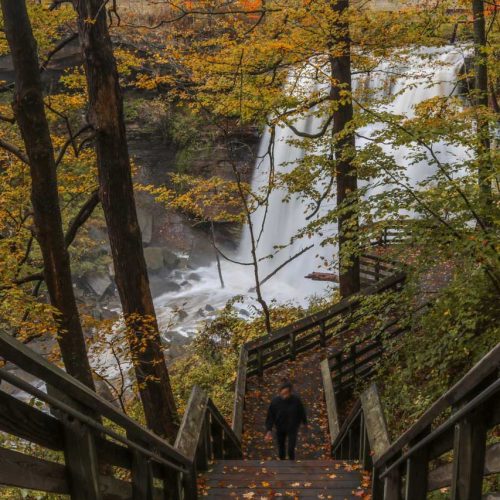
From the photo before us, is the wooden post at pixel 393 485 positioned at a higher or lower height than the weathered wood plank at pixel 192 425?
lower

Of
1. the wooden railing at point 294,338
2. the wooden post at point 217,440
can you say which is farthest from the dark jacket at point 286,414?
the wooden railing at point 294,338

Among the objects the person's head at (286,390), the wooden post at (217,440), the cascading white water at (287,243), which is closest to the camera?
the wooden post at (217,440)

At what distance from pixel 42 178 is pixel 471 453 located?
5722mm

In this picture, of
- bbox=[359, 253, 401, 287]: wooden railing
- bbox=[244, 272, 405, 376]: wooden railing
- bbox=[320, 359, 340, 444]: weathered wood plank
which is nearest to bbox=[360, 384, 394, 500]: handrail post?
bbox=[320, 359, 340, 444]: weathered wood plank

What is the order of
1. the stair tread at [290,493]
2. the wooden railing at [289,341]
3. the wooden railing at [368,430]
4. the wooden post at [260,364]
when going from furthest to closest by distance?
the wooden post at [260,364], the wooden railing at [289,341], the stair tread at [290,493], the wooden railing at [368,430]

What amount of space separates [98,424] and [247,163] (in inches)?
1113

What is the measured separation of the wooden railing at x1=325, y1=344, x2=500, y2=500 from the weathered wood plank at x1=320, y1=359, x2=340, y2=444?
3195 millimetres

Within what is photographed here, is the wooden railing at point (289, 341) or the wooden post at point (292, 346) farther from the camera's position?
the wooden post at point (292, 346)

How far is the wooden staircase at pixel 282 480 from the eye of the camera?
511 cm

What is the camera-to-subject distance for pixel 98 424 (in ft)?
7.99

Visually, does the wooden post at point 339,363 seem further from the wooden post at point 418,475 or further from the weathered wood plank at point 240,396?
the wooden post at point 418,475

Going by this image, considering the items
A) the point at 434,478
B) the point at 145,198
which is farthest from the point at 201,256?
the point at 434,478

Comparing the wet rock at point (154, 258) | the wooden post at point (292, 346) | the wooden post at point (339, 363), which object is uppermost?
the wet rock at point (154, 258)

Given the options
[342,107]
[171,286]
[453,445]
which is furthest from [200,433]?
[171,286]
